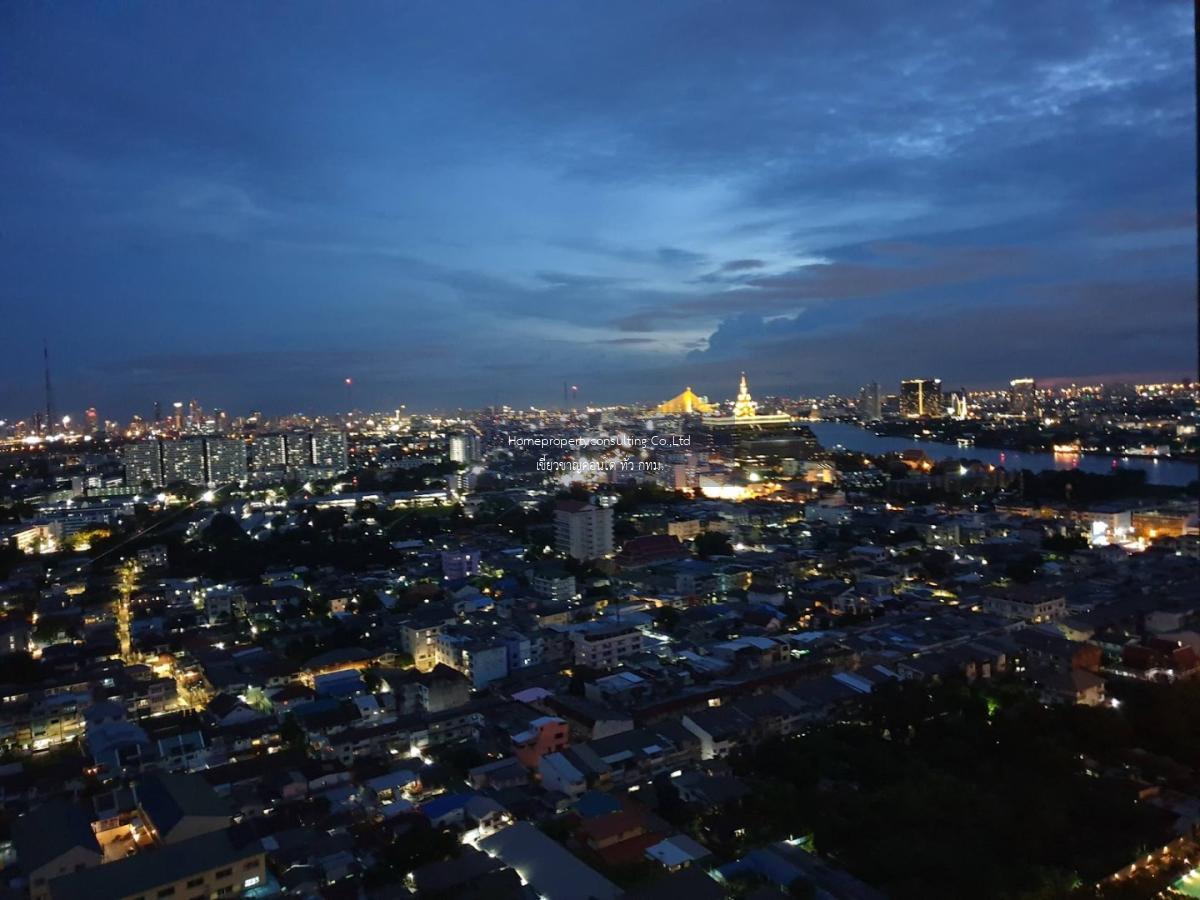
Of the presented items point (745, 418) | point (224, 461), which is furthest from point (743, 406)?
point (224, 461)

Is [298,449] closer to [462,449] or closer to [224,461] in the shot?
[224,461]

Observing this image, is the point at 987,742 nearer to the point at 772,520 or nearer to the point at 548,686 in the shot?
the point at 548,686

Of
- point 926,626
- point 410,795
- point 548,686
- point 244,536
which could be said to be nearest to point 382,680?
point 548,686

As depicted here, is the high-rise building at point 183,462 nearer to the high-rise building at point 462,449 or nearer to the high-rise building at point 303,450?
the high-rise building at point 303,450

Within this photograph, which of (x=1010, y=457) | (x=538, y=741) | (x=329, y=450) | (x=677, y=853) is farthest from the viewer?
(x=329, y=450)

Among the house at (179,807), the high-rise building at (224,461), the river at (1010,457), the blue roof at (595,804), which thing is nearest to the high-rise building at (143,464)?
the high-rise building at (224,461)

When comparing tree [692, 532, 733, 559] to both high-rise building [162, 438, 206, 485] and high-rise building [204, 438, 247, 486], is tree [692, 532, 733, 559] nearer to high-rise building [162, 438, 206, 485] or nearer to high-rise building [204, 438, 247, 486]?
high-rise building [204, 438, 247, 486]
